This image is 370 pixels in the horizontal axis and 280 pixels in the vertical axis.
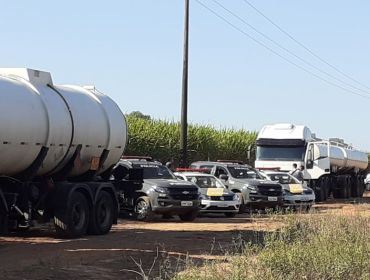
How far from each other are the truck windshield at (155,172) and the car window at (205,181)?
1.91 metres

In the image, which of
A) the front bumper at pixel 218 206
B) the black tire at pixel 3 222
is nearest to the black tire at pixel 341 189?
the front bumper at pixel 218 206

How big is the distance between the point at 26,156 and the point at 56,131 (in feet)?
3.35

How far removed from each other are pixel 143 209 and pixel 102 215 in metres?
4.05

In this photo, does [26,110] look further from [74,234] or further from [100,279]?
[100,279]

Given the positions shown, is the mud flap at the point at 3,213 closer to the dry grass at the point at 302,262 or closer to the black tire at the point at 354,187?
the dry grass at the point at 302,262

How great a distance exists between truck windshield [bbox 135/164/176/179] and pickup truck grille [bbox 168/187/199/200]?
1.15 m

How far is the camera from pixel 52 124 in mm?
16281

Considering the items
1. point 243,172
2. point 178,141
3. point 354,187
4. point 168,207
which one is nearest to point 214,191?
point 168,207

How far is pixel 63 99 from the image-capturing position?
56.4 feet

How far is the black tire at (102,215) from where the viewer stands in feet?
59.8

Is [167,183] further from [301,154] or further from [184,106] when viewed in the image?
[301,154]

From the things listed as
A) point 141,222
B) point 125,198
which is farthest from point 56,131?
point 141,222

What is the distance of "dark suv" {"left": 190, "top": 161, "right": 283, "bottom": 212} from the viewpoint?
90.6 feet

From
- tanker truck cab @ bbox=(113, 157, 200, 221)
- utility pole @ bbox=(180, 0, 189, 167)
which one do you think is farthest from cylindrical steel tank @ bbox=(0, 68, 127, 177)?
utility pole @ bbox=(180, 0, 189, 167)
